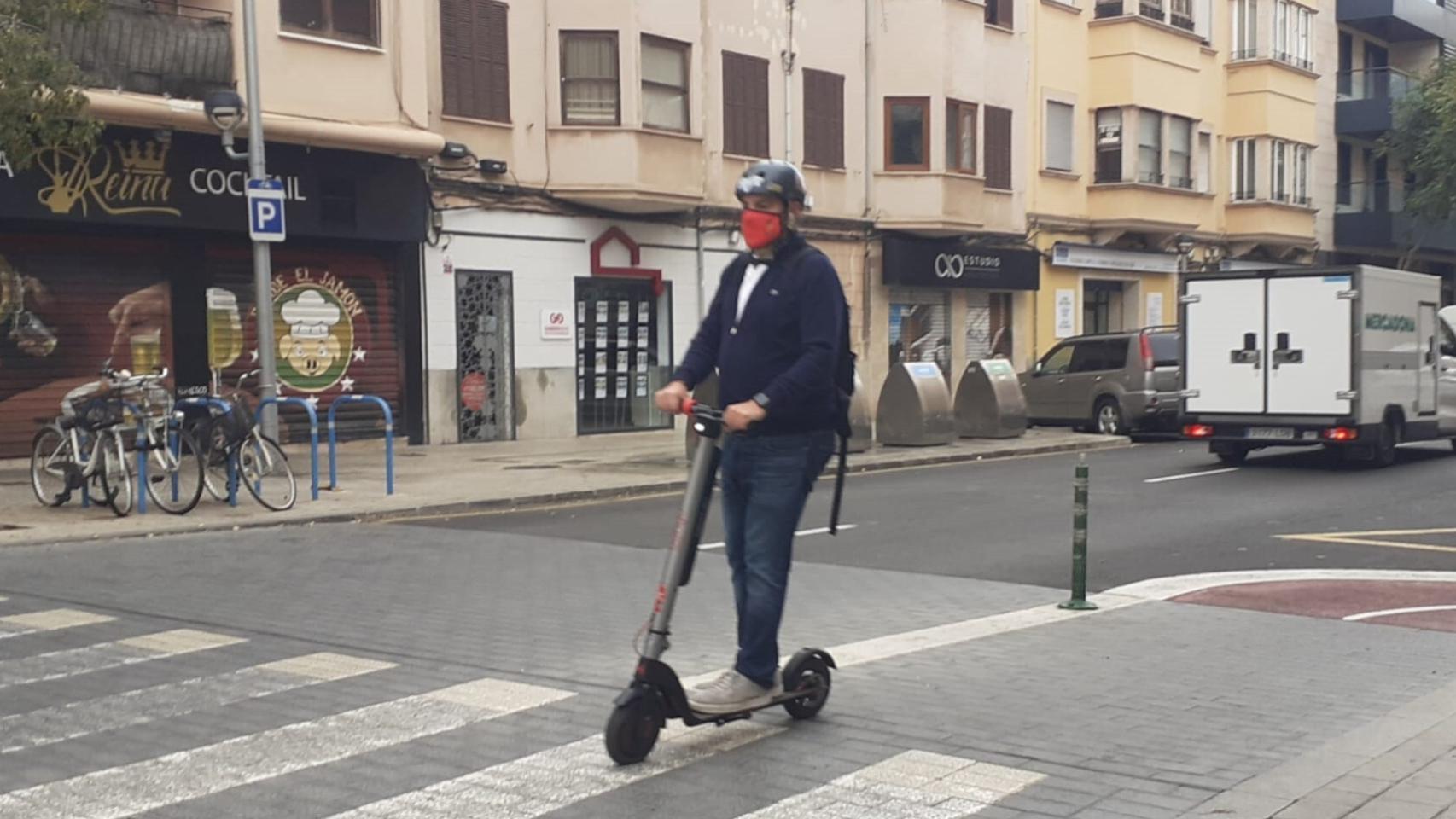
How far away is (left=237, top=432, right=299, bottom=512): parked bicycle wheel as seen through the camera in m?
13.4

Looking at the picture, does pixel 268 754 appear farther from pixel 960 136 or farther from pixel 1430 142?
pixel 1430 142

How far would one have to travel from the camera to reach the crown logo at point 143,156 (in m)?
17.5

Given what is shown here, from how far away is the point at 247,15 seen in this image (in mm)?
15359

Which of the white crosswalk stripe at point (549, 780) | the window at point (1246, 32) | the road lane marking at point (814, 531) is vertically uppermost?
the window at point (1246, 32)

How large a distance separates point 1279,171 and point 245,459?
1275 inches

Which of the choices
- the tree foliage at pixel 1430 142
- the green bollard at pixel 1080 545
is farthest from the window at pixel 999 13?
the green bollard at pixel 1080 545

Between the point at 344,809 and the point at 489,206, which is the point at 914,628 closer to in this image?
the point at 344,809

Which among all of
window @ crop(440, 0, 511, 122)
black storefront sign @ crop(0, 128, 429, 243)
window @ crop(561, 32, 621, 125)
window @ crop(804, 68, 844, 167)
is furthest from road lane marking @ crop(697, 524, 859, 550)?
window @ crop(804, 68, 844, 167)

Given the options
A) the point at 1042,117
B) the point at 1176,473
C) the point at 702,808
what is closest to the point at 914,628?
the point at 702,808

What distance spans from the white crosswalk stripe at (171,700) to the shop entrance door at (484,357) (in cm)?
1465

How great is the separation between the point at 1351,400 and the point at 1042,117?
16.6m

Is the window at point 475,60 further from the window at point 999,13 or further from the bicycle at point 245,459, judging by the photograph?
the window at point 999,13

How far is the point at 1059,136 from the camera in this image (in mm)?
33094

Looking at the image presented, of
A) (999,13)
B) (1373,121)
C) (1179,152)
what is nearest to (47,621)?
(999,13)
